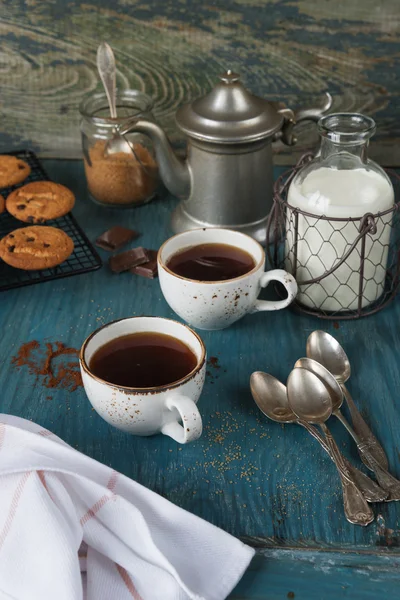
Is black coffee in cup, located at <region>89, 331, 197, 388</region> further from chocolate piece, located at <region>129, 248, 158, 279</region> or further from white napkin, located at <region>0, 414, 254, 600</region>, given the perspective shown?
chocolate piece, located at <region>129, 248, 158, 279</region>

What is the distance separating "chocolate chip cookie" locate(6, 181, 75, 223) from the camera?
1.17 m

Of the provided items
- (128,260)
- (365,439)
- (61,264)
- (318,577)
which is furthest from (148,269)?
(318,577)

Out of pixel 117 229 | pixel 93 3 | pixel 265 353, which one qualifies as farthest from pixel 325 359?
pixel 93 3

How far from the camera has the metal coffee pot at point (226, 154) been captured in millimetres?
1078

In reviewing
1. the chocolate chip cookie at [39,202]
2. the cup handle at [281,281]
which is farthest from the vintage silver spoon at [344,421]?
the chocolate chip cookie at [39,202]

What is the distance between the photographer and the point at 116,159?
1255 millimetres

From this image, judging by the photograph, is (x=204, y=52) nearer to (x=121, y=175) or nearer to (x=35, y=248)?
(x=121, y=175)

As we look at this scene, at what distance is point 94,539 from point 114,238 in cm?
59

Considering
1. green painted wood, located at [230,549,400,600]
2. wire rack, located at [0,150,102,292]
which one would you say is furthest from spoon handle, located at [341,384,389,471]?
wire rack, located at [0,150,102,292]

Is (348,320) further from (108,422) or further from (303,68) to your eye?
(303,68)

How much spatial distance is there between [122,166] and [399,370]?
60cm

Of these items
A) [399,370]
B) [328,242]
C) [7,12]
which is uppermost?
[7,12]

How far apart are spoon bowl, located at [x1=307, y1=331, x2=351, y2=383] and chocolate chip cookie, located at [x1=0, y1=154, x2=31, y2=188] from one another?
Answer: 1.99ft

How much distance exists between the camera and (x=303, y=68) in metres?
1.35
